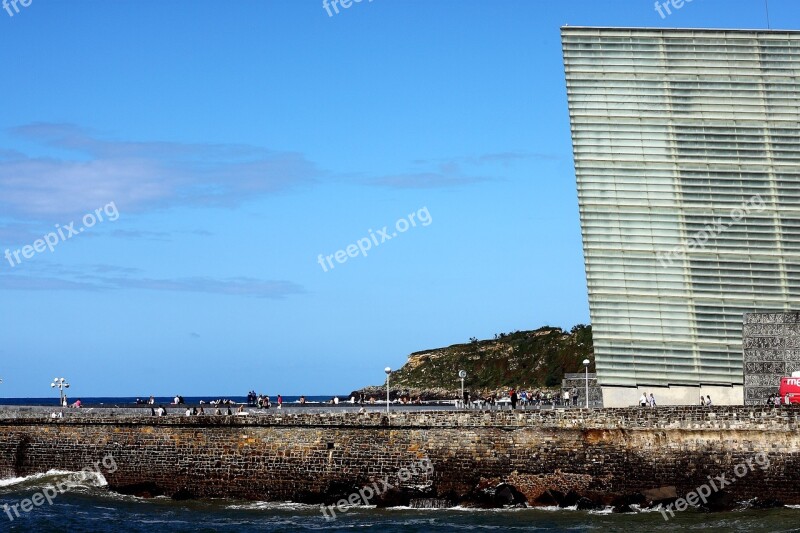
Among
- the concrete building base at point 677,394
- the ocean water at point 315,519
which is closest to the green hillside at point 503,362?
the concrete building base at point 677,394

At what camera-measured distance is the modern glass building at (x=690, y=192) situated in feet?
189

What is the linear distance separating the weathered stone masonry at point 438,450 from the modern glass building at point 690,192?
48.9 feet

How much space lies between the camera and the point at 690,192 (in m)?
57.8

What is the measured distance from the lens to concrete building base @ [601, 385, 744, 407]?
57.4 m

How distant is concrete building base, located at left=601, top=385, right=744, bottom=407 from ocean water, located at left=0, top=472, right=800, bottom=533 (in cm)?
1711

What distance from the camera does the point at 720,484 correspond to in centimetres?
4203

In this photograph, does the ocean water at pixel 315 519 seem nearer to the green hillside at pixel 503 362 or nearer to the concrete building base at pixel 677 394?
the concrete building base at pixel 677 394

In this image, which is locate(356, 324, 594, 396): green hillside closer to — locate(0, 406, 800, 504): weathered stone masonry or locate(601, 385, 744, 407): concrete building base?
locate(601, 385, 744, 407): concrete building base

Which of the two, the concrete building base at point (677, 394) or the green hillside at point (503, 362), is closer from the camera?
the concrete building base at point (677, 394)

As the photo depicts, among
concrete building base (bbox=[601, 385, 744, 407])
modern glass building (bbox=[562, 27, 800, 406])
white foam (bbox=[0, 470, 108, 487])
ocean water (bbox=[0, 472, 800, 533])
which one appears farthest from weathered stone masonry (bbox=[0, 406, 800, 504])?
modern glass building (bbox=[562, 27, 800, 406])

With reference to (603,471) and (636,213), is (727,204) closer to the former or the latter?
(636,213)

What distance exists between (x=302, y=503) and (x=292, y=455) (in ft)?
6.72

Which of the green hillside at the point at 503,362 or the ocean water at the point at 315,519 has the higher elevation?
the green hillside at the point at 503,362

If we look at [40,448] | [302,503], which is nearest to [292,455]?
[302,503]
